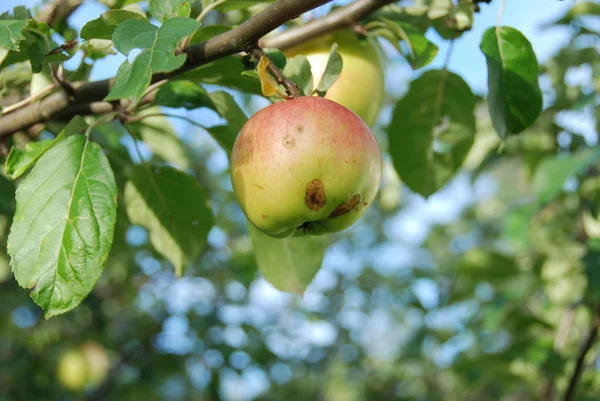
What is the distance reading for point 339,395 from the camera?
6543 millimetres

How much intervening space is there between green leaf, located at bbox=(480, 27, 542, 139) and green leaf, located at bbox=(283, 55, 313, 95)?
0.28 m

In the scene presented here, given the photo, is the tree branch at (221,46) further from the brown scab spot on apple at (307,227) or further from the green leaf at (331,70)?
the brown scab spot on apple at (307,227)

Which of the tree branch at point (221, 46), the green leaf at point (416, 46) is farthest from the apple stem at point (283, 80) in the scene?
the green leaf at point (416, 46)

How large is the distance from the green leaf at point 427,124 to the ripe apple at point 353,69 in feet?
0.45

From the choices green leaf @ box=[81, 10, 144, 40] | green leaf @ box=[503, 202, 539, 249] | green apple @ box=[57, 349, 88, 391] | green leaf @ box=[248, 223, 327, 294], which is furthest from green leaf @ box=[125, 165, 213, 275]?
green apple @ box=[57, 349, 88, 391]

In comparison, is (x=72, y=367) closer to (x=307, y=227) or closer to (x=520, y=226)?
(x=520, y=226)

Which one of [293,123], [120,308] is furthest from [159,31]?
[120,308]

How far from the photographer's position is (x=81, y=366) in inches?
101

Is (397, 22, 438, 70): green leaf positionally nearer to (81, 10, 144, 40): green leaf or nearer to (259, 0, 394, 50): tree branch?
(259, 0, 394, 50): tree branch

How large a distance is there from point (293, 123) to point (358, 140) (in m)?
0.08

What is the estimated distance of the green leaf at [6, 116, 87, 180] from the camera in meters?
0.80

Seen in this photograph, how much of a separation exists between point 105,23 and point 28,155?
0.21 metres

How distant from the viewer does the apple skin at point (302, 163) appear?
71 centimetres

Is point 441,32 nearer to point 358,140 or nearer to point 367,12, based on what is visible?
point 367,12
